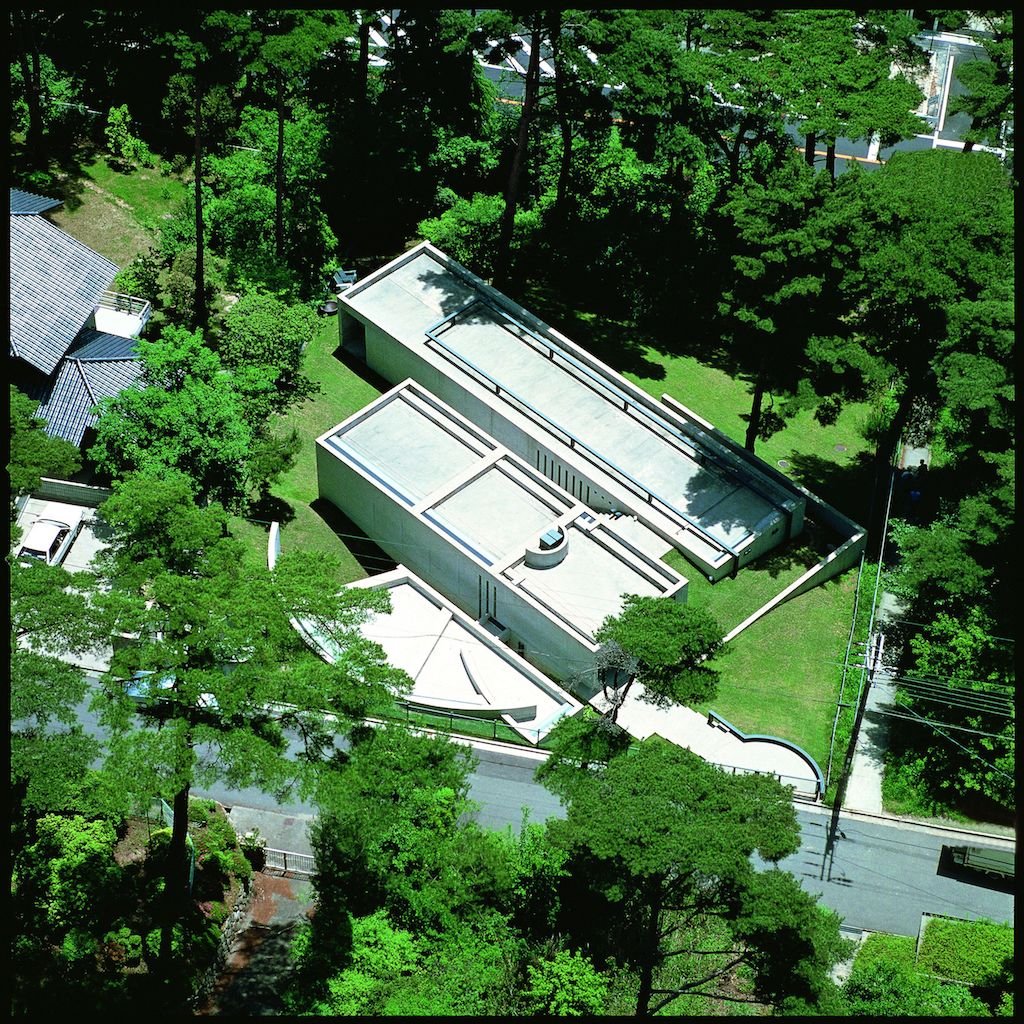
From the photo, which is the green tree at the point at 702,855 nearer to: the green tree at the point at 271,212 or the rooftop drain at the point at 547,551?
the rooftop drain at the point at 547,551

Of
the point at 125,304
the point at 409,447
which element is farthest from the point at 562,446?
the point at 125,304

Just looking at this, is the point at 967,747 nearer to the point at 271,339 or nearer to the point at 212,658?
the point at 212,658

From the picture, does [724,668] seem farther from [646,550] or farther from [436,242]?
[436,242]

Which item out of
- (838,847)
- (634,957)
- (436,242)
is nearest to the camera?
(634,957)

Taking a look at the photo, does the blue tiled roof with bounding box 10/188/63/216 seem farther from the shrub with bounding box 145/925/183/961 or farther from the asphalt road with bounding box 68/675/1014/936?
the shrub with bounding box 145/925/183/961

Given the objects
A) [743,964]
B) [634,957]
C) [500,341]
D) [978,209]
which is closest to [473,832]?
[634,957]

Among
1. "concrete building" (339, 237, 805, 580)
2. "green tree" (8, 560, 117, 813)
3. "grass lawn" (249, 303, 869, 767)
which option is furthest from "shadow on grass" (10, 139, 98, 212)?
"green tree" (8, 560, 117, 813)
